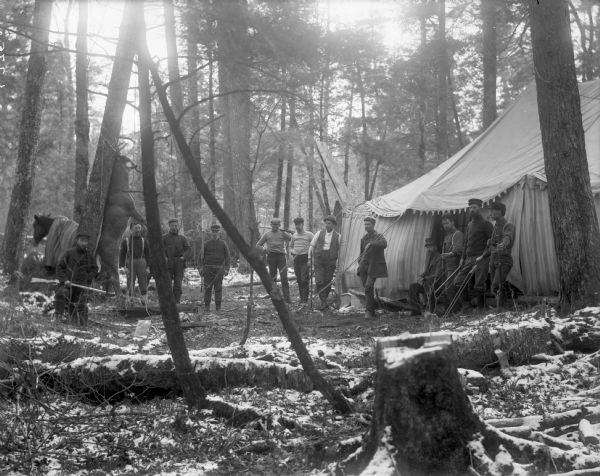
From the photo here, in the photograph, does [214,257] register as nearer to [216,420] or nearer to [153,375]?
[153,375]

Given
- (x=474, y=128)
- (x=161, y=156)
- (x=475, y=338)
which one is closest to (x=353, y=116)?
(x=474, y=128)

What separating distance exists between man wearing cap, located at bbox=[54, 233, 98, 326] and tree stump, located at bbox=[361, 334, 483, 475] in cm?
624

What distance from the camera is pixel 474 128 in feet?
95.9

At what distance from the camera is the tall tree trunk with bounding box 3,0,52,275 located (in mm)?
12016

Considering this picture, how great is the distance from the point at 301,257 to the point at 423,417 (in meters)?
10.0

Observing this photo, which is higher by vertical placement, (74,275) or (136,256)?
(136,256)

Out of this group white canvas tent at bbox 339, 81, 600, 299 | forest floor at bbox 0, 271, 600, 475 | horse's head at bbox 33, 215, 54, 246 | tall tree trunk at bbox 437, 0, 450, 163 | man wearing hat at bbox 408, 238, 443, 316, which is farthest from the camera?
tall tree trunk at bbox 437, 0, 450, 163

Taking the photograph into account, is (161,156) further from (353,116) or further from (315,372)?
(315,372)

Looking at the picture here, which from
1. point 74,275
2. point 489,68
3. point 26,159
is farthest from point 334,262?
point 489,68

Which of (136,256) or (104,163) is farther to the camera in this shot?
(136,256)

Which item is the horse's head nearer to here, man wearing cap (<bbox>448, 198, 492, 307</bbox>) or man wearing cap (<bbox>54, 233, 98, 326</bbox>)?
man wearing cap (<bbox>54, 233, 98, 326</bbox>)

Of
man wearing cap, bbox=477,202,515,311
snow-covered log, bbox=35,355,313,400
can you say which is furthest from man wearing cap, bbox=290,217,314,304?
snow-covered log, bbox=35,355,313,400

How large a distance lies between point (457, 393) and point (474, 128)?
91.0ft

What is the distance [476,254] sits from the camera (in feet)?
31.9
